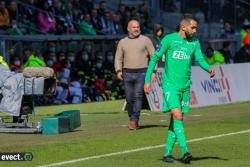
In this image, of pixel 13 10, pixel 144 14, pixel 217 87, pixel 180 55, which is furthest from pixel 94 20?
pixel 180 55

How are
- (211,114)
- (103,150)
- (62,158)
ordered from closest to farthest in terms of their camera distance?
(62,158) → (103,150) → (211,114)

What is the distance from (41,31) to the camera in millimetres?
29078

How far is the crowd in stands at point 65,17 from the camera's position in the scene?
92.3 feet

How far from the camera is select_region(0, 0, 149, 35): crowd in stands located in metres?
28.1

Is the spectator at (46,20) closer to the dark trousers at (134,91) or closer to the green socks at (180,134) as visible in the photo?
the dark trousers at (134,91)

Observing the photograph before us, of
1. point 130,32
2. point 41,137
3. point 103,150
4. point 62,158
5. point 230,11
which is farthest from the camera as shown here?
point 230,11

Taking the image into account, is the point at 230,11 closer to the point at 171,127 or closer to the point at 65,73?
the point at 65,73

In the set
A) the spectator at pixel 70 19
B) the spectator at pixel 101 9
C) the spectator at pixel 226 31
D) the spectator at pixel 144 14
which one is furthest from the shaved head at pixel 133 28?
the spectator at pixel 226 31

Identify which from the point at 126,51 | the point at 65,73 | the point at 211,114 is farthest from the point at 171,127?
the point at 65,73

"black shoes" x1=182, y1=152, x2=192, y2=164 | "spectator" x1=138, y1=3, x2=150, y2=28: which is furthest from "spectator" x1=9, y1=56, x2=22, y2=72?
"black shoes" x1=182, y1=152, x2=192, y2=164

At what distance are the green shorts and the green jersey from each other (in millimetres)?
73

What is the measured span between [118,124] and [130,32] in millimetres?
2164

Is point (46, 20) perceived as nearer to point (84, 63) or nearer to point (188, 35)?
point (84, 63)

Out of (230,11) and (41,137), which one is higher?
(230,11)
